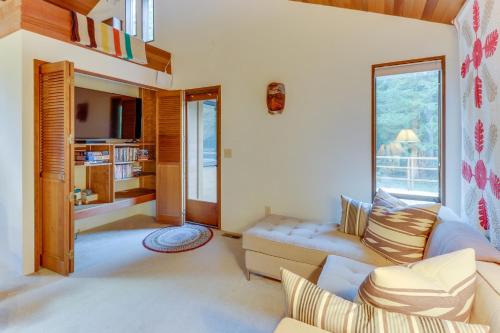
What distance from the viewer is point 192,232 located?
366 centimetres

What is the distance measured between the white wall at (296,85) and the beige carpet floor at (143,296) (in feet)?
3.34

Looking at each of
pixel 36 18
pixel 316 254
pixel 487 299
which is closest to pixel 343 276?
pixel 316 254

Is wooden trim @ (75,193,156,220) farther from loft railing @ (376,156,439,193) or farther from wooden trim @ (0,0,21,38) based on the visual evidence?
loft railing @ (376,156,439,193)

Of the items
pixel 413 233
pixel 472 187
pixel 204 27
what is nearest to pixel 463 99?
pixel 472 187

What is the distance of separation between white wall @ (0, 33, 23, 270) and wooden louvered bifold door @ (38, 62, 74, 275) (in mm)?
173

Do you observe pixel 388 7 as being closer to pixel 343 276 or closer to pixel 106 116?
pixel 343 276

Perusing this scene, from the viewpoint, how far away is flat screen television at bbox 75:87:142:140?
10.8 feet

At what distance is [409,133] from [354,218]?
107cm

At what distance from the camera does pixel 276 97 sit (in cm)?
313

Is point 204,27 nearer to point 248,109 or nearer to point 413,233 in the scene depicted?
point 248,109

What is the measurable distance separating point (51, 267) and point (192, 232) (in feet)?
5.20

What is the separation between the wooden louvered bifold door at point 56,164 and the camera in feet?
7.91

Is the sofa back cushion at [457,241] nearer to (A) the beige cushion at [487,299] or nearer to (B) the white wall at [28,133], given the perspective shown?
(A) the beige cushion at [487,299]

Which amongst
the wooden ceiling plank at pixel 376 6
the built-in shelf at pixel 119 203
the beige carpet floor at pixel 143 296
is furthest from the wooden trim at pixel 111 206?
the wooden ceiling plank at pixel 376 6
